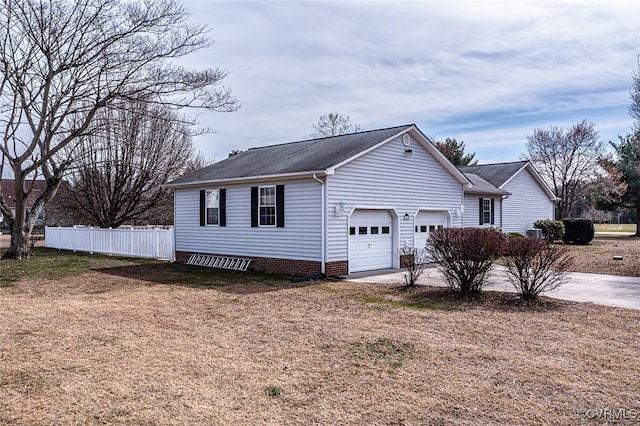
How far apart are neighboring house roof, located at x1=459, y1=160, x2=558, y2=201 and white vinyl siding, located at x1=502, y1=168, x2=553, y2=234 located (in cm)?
23

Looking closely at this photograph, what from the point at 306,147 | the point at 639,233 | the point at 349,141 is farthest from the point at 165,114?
the point at 639,233

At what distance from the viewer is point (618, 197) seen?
35500mm

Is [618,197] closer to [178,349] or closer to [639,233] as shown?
[639,233]

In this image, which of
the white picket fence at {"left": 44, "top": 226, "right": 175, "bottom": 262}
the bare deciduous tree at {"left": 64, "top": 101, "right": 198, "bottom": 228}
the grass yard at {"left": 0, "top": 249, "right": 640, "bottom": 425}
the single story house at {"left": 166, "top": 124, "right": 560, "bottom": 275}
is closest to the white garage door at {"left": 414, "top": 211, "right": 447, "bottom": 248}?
the single story house at {"left": 166, "top": 124, "right": 560, "bottom": 275}

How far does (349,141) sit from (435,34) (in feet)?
16.6

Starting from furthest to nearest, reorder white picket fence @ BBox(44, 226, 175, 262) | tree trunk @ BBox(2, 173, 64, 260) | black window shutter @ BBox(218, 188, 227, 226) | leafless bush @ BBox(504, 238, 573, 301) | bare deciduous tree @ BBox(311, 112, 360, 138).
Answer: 1. bare deciduous tree @ BBox(311, 112, 360, 138)
2. white picket fence @ BBox(44, 226, 175, 262)
3. tree trunk @ BBox(2, 173, 64, 260)
4. black window shutter @ BBox(218, 188, 227, 226)
5. leafless bush @ BBox(504, 238, 573, 301)

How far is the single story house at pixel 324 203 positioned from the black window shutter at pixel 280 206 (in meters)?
0.03

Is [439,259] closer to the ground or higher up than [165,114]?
closer to the ground

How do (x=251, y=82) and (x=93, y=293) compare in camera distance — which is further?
(x=251, y=82)

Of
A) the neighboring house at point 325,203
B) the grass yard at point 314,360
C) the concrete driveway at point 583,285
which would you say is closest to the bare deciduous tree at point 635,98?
the neighboring house at point 325,203

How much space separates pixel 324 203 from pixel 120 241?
470 inches

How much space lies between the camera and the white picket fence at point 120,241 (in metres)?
19.0

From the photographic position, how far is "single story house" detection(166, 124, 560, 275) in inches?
529

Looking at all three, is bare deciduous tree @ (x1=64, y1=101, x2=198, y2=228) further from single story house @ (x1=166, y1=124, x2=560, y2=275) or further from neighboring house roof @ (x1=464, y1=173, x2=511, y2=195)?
neighboring house roof @ (x1=464, y1=173, x2=511, y2=195)
